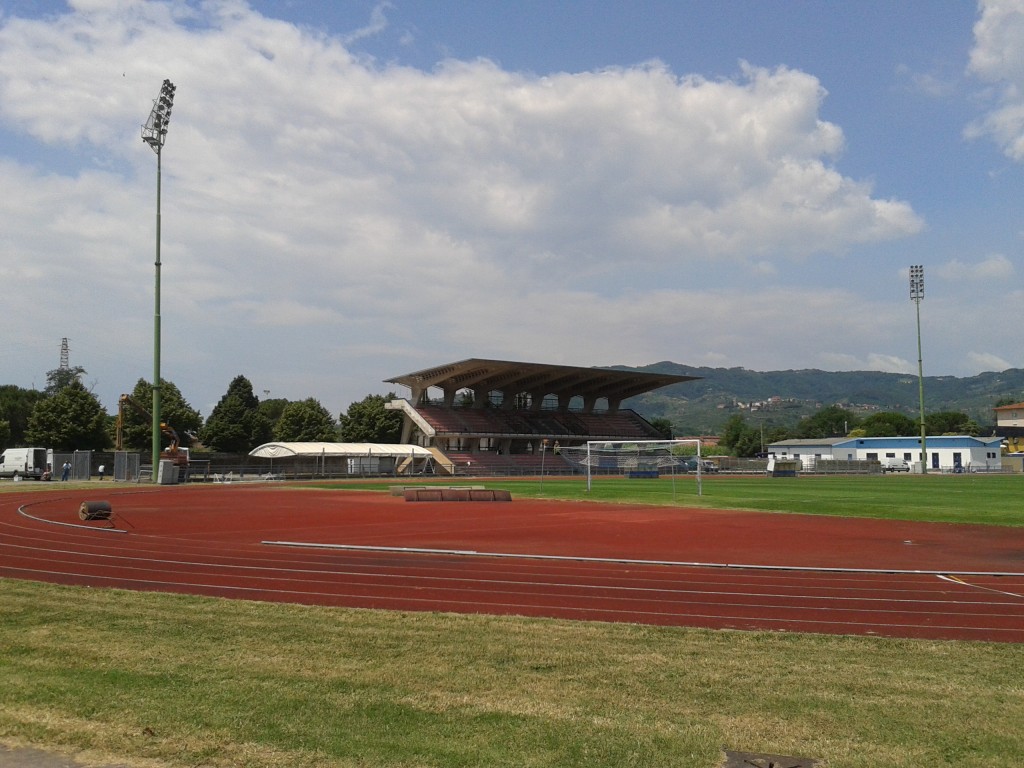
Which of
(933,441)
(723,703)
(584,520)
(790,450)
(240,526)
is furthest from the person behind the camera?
(790,450)

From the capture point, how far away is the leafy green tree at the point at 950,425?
476 feet

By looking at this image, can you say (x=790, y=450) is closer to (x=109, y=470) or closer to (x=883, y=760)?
(x=109, y=470)

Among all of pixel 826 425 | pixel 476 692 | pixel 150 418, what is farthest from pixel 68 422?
pixel 826 425

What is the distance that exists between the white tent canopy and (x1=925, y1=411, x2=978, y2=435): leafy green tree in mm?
106397

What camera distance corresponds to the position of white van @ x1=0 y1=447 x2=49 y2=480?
55.1 metres

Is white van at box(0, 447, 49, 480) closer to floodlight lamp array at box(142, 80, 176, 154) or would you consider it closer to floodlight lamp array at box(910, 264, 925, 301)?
floodlight lamp array at box(142, 80, 176, 154)

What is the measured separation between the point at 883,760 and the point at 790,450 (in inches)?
4242

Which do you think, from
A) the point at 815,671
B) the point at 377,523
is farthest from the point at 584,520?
the point at 815,671

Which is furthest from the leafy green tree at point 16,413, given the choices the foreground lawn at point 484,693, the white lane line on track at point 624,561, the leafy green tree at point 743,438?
the leafy green tree at point 743,438

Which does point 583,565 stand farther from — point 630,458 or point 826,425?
point 826,425

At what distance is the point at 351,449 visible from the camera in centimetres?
7306

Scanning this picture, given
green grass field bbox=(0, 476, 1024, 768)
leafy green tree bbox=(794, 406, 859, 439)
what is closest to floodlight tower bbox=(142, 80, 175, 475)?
green grass field bbox=(0, 476, 1024, 768)

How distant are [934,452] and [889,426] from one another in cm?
5209

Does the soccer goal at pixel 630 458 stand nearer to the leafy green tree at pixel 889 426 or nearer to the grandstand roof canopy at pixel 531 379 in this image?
the grandstand roof canopy at pixel 531 379
